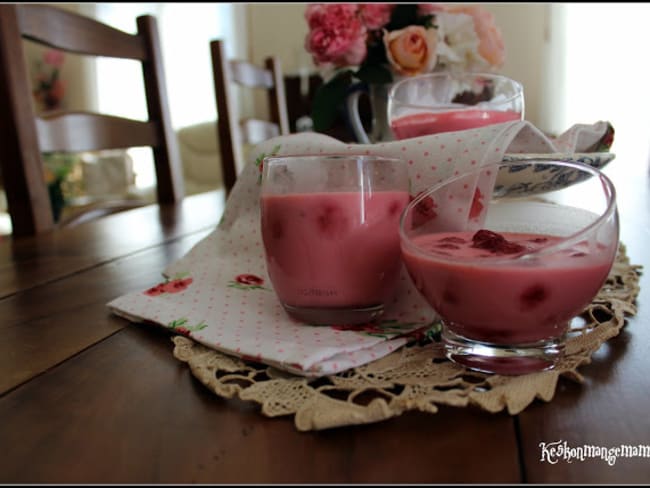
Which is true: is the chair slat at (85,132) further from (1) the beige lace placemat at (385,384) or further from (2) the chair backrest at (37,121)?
(1) the beige lace placemat at (385,384)

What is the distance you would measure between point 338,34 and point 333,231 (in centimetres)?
57

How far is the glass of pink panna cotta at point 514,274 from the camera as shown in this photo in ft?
1.00

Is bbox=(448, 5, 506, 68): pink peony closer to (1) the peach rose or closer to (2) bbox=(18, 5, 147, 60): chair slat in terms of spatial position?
(1) the peach rose

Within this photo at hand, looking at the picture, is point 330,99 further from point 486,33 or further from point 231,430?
point 231,430

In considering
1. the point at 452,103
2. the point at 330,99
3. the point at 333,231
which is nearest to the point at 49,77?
the point at 330,99

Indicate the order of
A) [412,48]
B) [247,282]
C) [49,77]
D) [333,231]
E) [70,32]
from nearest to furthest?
[333,231] < [247,282] < [412,48] < [70,32] < [49,77]

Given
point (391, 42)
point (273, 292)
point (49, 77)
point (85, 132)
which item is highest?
point (49, 77)

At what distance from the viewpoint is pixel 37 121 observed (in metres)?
0.93

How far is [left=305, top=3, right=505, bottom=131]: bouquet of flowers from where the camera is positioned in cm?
85

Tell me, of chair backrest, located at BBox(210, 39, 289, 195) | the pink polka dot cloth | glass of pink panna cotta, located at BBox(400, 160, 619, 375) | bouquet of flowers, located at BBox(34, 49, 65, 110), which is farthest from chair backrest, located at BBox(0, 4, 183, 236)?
bouquet of flowers, located at BBox(34, 49, 65, 110)

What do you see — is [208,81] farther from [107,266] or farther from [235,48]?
[107,266]

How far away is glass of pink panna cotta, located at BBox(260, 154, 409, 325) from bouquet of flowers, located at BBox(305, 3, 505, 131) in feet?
1.65

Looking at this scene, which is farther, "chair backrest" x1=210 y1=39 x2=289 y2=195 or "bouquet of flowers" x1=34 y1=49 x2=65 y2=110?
"bouquet of flowers" x1=34 y1=49 x2=65 y2=110

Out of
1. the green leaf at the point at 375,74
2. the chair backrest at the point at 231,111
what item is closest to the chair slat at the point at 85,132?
the chair backrest at the point at 231,111
